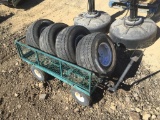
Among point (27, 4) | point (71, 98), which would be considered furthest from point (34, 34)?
point (27, 4)

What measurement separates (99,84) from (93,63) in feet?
2.23

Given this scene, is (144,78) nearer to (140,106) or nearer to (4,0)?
(140,106)

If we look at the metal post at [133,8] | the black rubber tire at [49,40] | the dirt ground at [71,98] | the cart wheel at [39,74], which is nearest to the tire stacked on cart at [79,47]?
the black rubber tire at [49,40]

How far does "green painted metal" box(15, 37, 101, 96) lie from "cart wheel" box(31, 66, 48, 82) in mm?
→ 242

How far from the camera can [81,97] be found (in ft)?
18.4

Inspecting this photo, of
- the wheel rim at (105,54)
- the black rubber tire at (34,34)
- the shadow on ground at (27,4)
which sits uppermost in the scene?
the black rubber tire at (34,34)

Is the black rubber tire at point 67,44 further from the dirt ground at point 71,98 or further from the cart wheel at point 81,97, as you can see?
the dirt ground at point 71,98

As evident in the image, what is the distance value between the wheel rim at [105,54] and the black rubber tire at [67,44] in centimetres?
65

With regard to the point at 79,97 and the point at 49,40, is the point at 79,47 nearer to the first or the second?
Answer: the point at 49,40

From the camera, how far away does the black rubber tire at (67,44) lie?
5453mm

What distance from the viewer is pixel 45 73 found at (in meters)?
6.34

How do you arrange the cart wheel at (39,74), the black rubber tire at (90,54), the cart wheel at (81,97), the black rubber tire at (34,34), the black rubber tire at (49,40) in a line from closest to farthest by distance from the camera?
the black rubber tire at (90,54)
the cart wheel at (81,97)
the black rubber tire at (49,40)
the black rubber tire at (34,34)
the cart wheel at (39,74)

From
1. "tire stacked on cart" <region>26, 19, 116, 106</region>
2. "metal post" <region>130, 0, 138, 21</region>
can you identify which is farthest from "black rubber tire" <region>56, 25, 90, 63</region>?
"metal post" <region>130, 0, 138, 21</region>

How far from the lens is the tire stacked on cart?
523 cm
